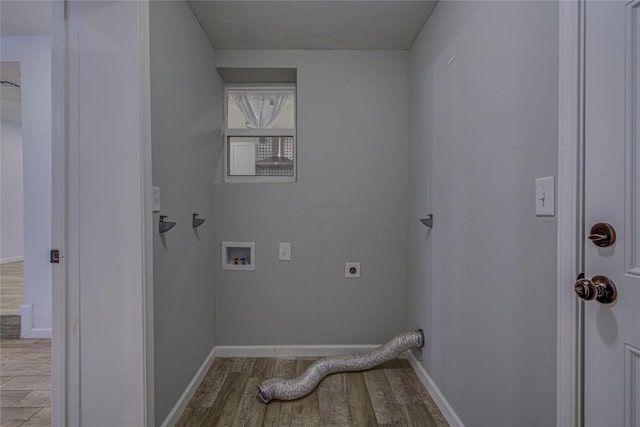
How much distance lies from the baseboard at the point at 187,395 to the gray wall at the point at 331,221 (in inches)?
9.7

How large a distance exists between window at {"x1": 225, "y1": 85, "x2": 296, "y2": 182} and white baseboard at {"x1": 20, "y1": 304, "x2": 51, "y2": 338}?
6.60 feet

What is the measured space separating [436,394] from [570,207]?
4.72ft

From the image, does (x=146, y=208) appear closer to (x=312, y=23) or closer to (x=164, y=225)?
(x=164, y=225)

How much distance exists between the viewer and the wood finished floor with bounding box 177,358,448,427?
1.77 m

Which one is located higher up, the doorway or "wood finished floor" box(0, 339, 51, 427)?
the doorway

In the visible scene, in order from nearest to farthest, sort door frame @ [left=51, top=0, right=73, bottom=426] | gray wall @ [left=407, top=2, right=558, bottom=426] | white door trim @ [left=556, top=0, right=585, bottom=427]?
white door trim @ [left=556, top=0, right=585, bottom=427]
gray wall @ [left=407, top=2, right=558, bottom=426]
door frame @ [left=51, top=0, right=73, bottom=426]

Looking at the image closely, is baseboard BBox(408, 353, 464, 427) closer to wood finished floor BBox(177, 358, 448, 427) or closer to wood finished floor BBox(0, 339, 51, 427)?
wood finished floor BBox(177, 358, 448, 427)

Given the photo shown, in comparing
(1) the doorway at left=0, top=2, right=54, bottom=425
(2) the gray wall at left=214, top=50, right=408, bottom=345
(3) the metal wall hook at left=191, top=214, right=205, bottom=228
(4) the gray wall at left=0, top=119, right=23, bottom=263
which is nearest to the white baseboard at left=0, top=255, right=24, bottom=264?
(4) the gray wall at left=0, top=119, right=23, bottom=263

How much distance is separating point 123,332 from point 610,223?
68.2 inches

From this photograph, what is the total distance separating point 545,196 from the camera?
1.02 meters

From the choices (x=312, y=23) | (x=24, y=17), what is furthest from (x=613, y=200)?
(x=24, y=17)

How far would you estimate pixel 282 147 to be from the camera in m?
2.75

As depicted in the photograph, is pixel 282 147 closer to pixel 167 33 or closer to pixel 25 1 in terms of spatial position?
pixel 167 33

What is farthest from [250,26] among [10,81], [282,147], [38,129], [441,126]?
[10,81]
